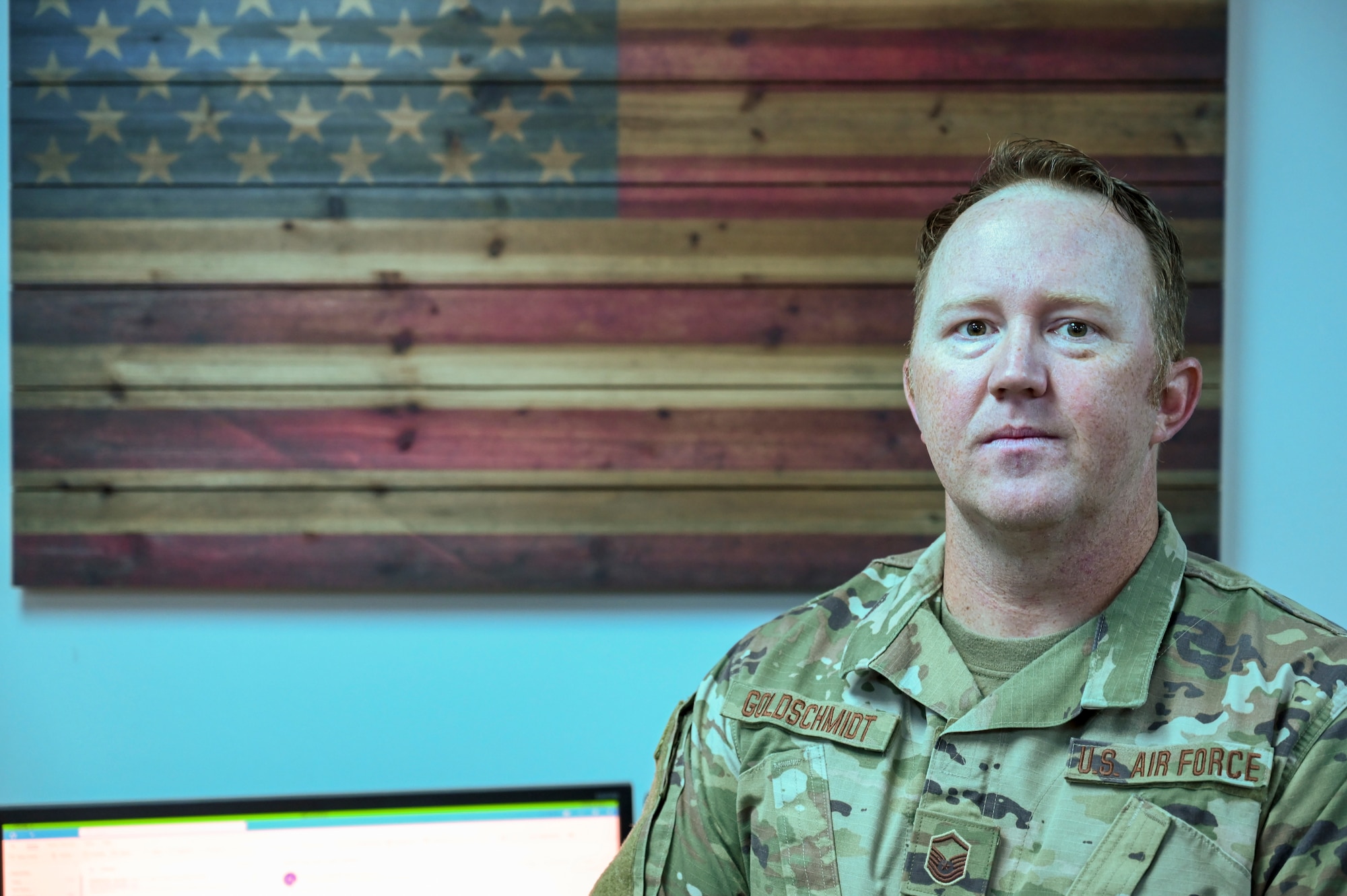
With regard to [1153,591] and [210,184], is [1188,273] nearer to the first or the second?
[1153,591]

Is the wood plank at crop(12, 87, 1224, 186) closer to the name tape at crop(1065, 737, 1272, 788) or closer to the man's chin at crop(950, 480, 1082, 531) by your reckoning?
the man's chin at crop(950, 480, 1082, 531)

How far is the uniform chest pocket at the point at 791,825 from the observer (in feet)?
2.55

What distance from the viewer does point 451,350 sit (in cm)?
143

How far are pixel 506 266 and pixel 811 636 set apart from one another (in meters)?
0.75

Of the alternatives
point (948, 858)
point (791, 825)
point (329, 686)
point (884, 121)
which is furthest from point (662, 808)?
point (884, 121)

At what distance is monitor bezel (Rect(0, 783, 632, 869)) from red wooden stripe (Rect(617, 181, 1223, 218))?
828 millimetres

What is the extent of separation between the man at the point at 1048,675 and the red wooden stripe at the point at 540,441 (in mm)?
581

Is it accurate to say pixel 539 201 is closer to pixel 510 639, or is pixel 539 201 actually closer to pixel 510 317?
pixel 510 317

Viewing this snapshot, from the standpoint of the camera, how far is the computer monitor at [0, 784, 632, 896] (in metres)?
0.88

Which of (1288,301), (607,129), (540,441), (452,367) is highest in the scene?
(607,129)

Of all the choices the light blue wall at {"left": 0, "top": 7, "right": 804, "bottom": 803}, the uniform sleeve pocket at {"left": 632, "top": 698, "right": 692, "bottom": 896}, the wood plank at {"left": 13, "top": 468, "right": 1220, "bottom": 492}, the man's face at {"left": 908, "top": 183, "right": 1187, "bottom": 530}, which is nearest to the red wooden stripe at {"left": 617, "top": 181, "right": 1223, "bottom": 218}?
the wood plank at {"left": 13, "top": 468, "right": 1220, "bottom": 492}

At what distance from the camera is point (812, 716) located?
2.74 feet

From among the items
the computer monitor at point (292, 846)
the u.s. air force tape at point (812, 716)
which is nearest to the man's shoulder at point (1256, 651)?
the u.s. air force tape at point (812, 716)

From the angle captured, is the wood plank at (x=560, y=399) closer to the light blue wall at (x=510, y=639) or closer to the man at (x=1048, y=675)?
the light blue wall at (x=510, y=639)
